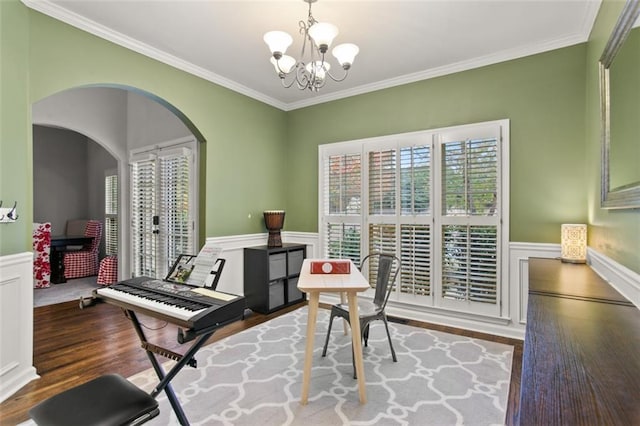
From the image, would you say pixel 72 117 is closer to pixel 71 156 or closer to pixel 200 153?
pixel 200 153

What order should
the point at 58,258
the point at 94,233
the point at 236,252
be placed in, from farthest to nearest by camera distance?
the point at 94,233, the point at 58,258, the point at 236,252

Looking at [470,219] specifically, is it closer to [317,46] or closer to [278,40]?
[317,46]

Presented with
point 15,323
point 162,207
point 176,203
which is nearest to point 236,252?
point 176,203

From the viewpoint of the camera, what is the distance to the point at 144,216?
16.6 feet

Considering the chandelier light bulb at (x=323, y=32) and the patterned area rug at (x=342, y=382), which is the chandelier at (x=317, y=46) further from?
the patterned area rug at (x=342, y=382)

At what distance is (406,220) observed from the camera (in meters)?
3.85

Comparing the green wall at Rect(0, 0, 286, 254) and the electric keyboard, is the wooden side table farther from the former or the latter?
the green wall at Rect(0, 0, 286, 254)

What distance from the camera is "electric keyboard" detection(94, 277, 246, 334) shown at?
1.64m

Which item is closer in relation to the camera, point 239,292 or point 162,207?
point 239,292

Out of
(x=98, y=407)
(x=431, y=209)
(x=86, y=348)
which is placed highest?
(x=431, y=209)

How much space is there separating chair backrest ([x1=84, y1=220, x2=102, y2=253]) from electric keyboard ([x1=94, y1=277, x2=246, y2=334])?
513 centimetres

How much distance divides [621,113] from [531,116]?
5.26ft

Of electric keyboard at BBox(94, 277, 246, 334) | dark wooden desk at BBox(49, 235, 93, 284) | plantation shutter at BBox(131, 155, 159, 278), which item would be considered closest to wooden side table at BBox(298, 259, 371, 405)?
electric keyboard at BBox(94, 277, 246, 334)

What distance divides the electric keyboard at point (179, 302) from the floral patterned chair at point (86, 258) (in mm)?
4898
